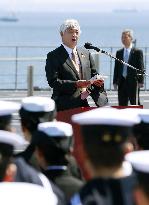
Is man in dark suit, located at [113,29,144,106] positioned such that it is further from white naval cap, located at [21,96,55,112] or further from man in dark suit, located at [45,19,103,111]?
white naval cap, located at [21,96,55,112]

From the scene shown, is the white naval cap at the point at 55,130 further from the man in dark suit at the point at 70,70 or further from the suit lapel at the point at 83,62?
the suit lapel at the point at 83,62

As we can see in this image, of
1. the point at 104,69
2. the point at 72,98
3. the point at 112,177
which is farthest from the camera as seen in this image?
the point at 104,69

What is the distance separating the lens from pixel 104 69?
77.1 feet

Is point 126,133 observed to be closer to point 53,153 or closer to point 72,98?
point 53,153

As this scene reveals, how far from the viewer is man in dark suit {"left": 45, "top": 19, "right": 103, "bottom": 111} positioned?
8617mm

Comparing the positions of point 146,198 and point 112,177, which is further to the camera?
point 112,177

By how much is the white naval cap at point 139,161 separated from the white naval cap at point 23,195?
0.47 meters

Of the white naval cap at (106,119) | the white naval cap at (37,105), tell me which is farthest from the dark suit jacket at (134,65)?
the white naval cap at (106,119)

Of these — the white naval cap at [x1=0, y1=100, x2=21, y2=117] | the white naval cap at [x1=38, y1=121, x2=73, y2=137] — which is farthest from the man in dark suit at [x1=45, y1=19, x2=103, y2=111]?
the white naval cap at [x1=38, y1=121, x2=73, y2=137]

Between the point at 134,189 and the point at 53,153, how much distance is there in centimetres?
109

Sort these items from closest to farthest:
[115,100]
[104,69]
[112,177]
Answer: [112,177] < [115,100] < [104,69]

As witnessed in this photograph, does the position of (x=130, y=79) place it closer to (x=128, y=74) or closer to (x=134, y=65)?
(x=128, y=74)

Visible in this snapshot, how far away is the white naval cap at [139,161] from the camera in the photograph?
135 inches

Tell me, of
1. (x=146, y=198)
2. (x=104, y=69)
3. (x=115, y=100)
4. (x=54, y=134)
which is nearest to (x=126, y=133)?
(x=146, y=198)
